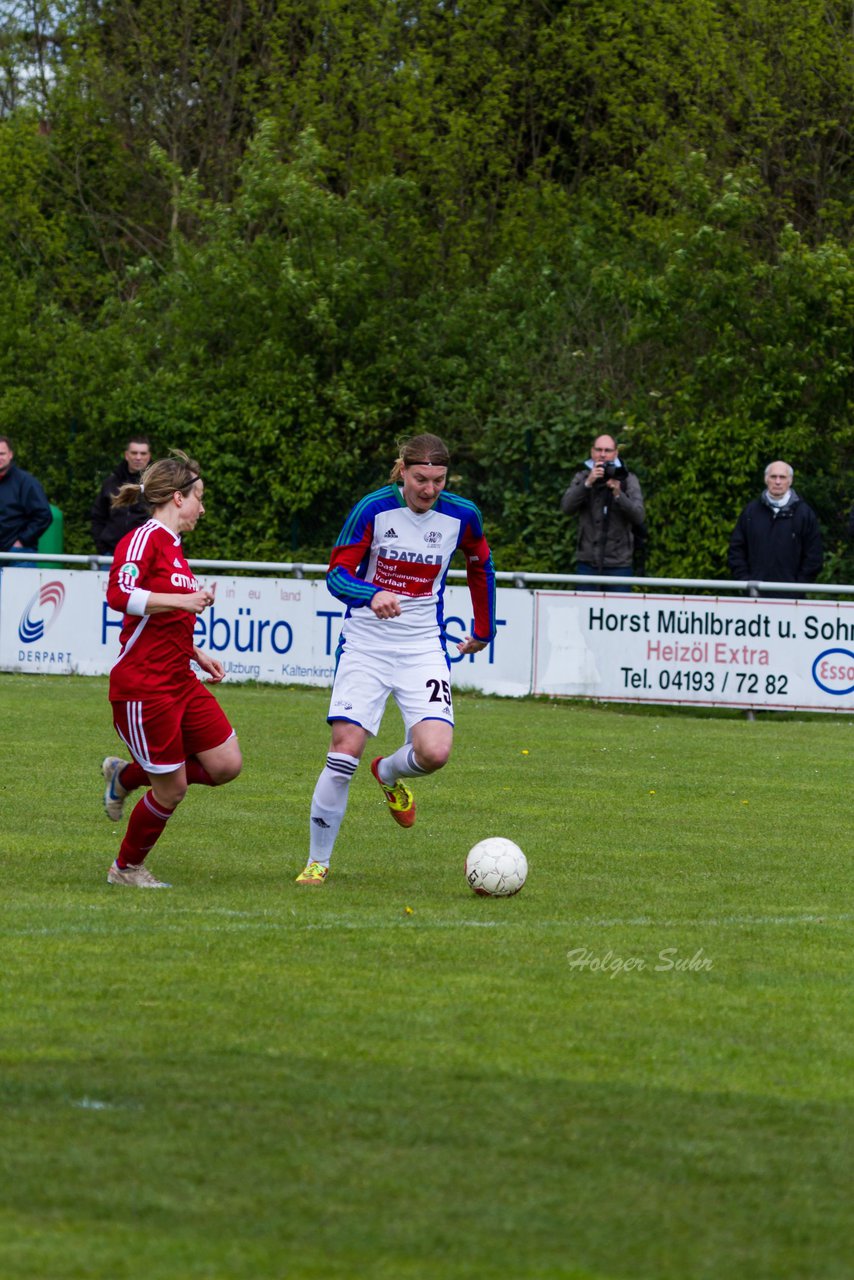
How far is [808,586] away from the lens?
1795 centimetres

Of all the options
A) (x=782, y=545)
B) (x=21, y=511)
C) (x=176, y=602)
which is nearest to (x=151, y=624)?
(x=176, y=602)

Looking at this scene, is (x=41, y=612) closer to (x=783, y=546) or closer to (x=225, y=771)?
(x=783, y=546)

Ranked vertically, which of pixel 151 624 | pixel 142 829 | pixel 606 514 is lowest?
pixel 142 829

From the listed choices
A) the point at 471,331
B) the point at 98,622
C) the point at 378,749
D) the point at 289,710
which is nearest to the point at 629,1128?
the point at 378,749

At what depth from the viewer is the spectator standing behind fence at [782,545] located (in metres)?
18.4

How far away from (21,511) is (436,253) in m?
10.1

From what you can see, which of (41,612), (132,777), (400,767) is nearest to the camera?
(132,777)

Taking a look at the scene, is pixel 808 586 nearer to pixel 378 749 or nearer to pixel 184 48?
pixel 378 749

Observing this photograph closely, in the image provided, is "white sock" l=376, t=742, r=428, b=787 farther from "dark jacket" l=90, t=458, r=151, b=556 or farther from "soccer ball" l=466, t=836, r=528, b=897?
"dark jacket" l=90, t=458, r=151, b=556

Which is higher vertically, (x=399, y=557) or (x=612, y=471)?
(x=612, y=471)

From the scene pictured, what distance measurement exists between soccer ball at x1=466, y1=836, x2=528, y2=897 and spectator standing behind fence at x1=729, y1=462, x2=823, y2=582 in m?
10.5

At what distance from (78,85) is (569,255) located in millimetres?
9773

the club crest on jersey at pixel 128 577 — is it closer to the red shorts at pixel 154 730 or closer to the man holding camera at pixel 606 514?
the red shorts at pixel 154 730

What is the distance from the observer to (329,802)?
8.62 metres
